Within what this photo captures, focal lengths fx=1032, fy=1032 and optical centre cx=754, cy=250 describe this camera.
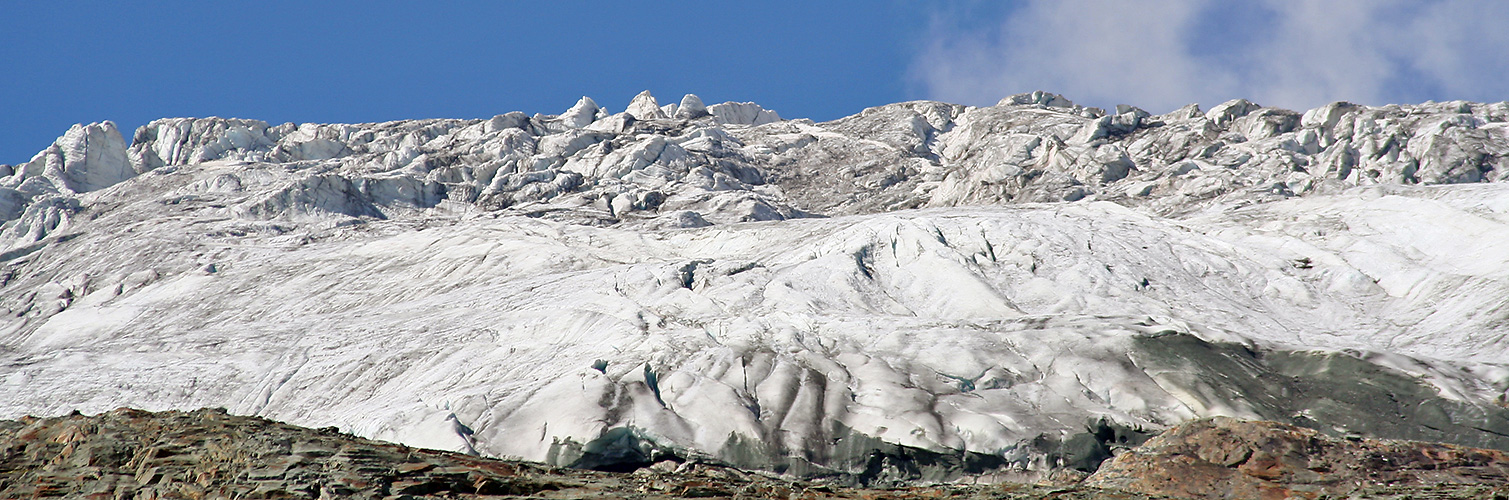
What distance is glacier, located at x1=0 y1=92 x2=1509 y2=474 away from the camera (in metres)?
31.8

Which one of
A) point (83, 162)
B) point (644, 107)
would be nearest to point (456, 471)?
point (83, 162)

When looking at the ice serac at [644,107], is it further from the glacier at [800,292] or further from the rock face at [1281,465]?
the rock face at [1281,465]

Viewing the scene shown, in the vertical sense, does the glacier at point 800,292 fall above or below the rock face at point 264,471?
above

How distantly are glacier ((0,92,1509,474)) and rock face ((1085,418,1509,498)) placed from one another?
1739 millimetres

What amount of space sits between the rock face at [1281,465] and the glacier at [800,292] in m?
1.74

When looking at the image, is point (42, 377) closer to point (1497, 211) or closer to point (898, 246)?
point (898, 246)

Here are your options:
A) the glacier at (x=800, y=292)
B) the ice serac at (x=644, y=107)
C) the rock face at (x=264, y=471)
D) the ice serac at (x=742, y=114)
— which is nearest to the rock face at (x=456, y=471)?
the rock face at (x=264, y=471)

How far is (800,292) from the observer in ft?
139

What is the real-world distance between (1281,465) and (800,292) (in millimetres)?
20161

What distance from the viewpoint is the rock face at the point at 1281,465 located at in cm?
2544

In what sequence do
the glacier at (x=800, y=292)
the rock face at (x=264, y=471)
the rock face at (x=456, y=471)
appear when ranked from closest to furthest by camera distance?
the rock face at (x=264, y=471) < the rock face at (x=456, y=471) < the glacier at (x=800, y=292)

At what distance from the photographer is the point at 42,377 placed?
42750 millimetres

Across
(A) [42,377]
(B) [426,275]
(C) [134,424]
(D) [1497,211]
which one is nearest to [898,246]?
(B) [426,275]

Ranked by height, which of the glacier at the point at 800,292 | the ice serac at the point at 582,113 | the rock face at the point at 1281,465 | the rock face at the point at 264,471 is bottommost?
the rock face at the point at 264,471
